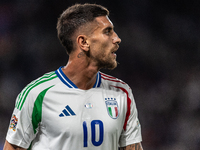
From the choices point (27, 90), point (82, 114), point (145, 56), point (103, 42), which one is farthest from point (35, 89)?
point (145, 56)

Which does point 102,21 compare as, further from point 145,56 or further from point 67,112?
point 145,56

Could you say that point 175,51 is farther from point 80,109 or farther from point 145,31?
point 80,109

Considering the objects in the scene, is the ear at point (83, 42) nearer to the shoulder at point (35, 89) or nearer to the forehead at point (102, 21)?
the forehead at point (102, 21)

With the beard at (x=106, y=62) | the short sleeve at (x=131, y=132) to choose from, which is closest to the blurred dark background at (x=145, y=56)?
the short sleeve at (x=131, y=132)

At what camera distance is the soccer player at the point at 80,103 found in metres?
1.81

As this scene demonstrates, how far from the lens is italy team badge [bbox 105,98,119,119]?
1.92m

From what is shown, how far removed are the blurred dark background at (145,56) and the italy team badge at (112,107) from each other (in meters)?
2.51

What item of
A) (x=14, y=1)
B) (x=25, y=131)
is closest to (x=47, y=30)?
(x=14, y=1)

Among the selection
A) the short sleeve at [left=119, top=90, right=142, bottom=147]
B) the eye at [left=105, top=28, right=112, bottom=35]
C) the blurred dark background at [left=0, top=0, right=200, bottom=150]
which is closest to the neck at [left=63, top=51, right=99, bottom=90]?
the eye at [left=105, top=28, right=112, bottom=35]

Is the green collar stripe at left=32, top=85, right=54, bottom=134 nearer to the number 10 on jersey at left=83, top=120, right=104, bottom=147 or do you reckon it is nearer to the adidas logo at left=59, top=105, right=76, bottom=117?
the adidas logo at left=59, top=105, right=76, bottom=117

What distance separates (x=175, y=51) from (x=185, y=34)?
35 cm

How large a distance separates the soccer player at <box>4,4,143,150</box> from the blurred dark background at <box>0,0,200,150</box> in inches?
97.1

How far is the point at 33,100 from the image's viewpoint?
1.81 m

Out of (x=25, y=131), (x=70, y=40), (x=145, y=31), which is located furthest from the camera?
(x=145, y=31)
